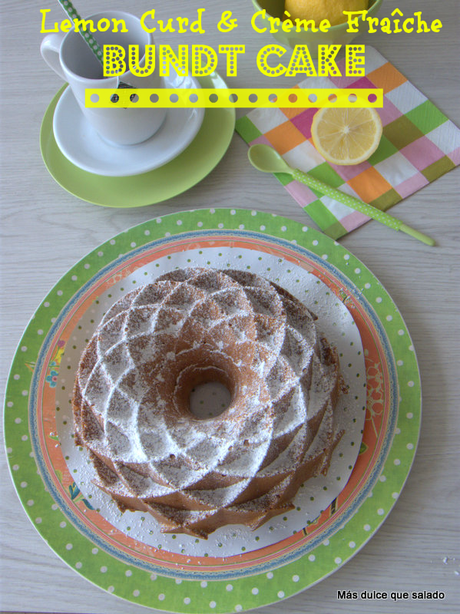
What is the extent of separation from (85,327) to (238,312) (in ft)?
1.08

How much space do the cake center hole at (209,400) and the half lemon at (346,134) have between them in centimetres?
49

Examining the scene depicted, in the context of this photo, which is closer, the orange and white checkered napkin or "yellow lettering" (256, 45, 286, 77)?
the orange and white checkered napkin

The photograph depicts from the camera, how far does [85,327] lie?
3.21 feet

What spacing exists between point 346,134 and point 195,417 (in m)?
0.60

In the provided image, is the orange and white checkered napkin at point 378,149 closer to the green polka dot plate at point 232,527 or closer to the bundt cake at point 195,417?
the green polka dot plate at point 232,527

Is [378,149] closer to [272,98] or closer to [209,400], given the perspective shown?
[272,98]

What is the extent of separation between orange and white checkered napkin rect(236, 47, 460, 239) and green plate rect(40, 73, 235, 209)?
6 centimetres

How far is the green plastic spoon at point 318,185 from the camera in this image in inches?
39.2

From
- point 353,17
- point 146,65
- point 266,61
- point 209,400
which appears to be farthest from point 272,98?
point 209,400

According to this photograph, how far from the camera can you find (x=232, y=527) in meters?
0.83

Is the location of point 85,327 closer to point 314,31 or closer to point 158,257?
point 158,257

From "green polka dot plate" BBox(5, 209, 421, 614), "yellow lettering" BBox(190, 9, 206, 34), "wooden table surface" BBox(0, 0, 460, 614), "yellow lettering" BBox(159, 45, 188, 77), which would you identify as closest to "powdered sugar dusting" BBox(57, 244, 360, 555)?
"green polka dot plate" BBox(5, 209, 421, 614)

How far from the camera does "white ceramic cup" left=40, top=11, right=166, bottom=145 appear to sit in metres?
0.91

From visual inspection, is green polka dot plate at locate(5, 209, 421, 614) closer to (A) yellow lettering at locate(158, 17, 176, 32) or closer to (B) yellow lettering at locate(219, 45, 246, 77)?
(B) yellow lettering at locate(219, 45, 246, 77)
